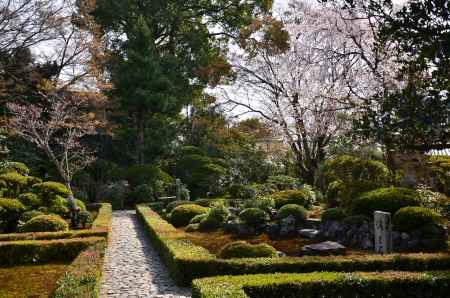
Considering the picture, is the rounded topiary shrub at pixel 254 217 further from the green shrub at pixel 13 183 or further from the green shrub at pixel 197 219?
the green shrub at pixel 13 183

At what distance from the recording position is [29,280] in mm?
9539

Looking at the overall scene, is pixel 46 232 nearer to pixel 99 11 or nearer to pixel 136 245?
pixel 136 245

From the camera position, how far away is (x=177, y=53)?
33719mm

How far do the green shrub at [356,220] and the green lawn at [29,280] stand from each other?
279 inches

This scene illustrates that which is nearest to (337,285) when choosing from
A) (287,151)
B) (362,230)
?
(362,230)

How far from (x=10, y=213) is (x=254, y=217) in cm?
773

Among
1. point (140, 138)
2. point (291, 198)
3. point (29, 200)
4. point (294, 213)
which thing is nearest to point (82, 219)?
point (29, 200)

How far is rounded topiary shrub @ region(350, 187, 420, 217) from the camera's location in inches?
479

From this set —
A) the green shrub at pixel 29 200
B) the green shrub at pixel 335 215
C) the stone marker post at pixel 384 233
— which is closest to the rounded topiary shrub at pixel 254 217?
the green shrub at pixel 335 215

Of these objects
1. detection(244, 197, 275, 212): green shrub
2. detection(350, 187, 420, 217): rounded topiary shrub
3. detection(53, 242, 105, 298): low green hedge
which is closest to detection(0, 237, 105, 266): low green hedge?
detection(53, 242, 105, 298): low green hedge

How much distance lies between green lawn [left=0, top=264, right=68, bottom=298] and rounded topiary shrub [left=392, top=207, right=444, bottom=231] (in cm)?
787

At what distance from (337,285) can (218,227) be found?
863 centimetres

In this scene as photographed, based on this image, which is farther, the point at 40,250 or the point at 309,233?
the point at 309,233

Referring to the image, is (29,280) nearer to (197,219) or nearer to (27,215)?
(27,215)
